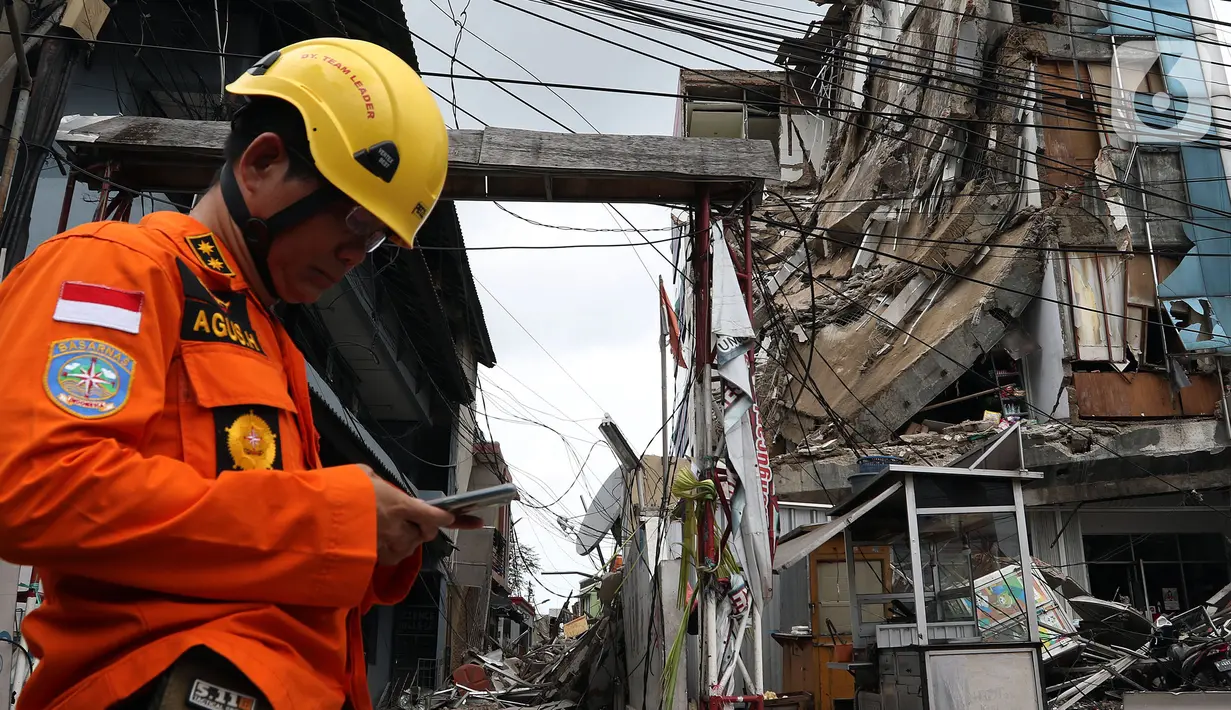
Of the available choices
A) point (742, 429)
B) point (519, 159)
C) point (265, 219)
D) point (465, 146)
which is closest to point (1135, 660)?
point (742, 429)

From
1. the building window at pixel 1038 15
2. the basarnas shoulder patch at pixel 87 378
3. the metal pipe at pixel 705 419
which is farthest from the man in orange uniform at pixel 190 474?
the building window at pixel 1038 15

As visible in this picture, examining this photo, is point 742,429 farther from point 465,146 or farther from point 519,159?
point 465,146

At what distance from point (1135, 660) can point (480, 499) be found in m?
11.7

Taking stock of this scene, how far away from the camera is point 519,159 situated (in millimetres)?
6441

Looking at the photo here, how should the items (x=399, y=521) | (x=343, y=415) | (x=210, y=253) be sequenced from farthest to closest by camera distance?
1. (x=343, y=415)
2. (x=210, y=253)
3. (x=399, y=521)

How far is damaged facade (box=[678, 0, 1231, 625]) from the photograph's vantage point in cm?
1581

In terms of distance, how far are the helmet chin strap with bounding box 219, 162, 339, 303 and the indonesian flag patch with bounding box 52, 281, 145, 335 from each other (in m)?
0.32

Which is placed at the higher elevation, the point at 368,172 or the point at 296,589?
the point at 368,172

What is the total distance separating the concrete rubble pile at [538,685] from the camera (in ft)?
36.0

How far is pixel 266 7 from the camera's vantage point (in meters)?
9.27

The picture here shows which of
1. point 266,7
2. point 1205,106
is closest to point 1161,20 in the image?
point 1205,106

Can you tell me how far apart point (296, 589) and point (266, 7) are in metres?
9.65

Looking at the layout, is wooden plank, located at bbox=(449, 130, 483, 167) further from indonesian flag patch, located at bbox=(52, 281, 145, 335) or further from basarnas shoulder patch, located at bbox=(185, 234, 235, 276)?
indonesian flag patch, located at bbox=(52, 281, 145, 335)

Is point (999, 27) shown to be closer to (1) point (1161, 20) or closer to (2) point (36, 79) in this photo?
(1) point (1161, 20)
